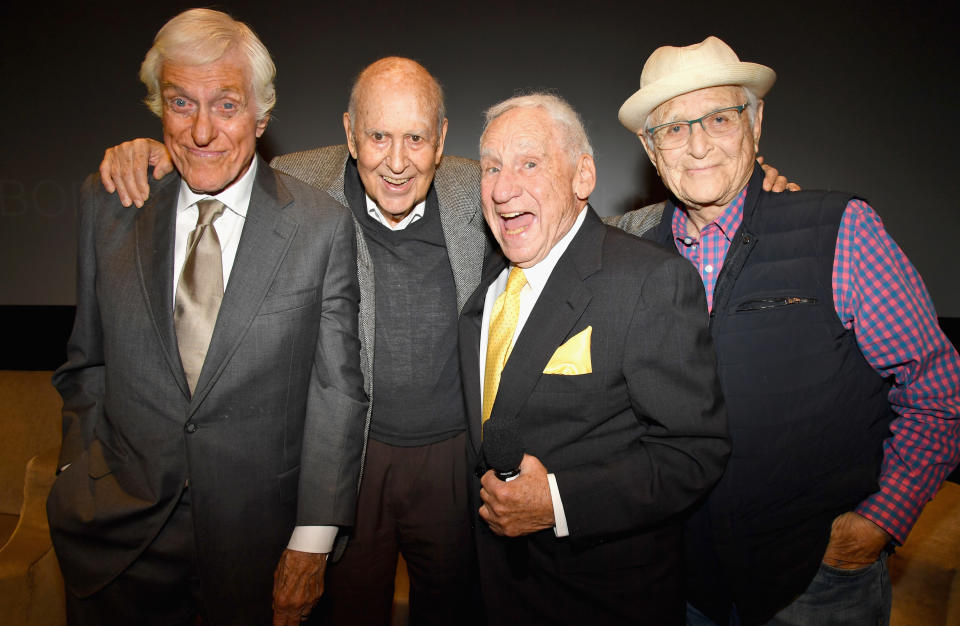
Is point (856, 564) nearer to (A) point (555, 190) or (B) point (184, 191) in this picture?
(A) point (555, 190)

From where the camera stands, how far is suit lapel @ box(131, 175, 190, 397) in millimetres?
1425

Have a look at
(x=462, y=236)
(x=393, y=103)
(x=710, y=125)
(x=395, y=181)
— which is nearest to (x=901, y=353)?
(x=710, y=125)

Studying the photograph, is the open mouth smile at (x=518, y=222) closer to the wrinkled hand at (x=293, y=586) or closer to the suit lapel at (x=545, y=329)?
the suit lapel at (x=545, y=329)

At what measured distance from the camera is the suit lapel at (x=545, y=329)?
1.42 metres

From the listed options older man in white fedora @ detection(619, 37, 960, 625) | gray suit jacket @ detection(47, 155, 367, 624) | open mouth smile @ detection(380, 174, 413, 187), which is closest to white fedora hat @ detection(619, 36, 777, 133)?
older man in white fedora @ detection(619, 37, 960, 625)

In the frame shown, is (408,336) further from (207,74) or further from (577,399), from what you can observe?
(207,74)

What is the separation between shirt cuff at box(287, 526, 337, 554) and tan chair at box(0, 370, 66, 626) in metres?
2.09

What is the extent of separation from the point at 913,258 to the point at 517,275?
328 cm

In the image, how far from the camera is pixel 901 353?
1.45 m

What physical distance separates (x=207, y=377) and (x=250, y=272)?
30 centimetres

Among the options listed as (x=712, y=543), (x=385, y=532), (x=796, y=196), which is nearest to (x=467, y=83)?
(x=796, y=196)

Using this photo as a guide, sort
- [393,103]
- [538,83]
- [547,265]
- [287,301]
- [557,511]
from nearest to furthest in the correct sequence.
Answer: [557,511] → [287,301] → [547,265] → [393,103] → [538,83]

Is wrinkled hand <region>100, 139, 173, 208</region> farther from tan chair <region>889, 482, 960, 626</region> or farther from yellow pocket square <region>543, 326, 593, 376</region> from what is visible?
tan chair <region>889, 482, 960, 626</region>

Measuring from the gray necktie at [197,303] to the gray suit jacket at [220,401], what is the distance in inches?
1.4
